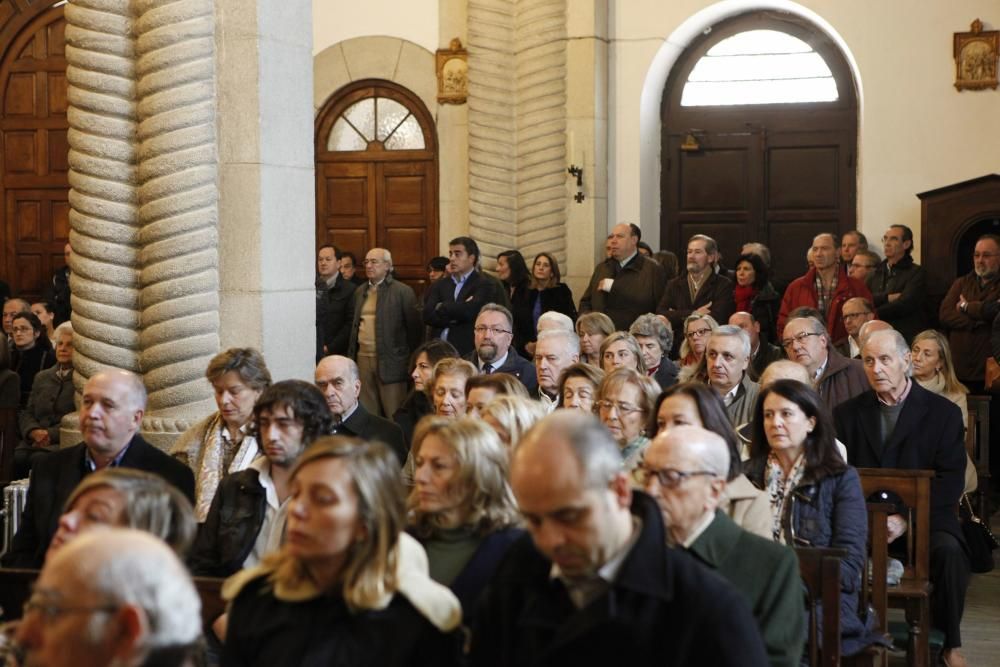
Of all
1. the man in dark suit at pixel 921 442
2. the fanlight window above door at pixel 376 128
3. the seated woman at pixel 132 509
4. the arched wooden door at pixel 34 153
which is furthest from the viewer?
the arched wooden door at pixel 34 153

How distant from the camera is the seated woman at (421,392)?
7277mm

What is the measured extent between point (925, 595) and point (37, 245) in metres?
9.79

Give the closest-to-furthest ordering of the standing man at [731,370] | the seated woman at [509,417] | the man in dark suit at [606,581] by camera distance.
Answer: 1. the man in dark suit at [606,581]
2. the seated woman at [509,417]
3. the standing man at [731,370]

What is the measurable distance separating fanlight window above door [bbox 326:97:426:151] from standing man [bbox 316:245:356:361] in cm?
Result: 169

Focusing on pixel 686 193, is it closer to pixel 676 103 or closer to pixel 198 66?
pixel 676 103

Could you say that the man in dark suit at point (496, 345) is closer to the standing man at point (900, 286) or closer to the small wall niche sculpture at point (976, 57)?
the standing man at point (900, 286)

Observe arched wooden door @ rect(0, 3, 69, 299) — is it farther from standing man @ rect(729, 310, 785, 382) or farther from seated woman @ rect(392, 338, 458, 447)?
standing man @ rect(729, 310, 785, 382)

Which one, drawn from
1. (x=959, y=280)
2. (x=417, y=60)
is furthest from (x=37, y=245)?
(x=959, y=280)

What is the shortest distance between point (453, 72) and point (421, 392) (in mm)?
5279

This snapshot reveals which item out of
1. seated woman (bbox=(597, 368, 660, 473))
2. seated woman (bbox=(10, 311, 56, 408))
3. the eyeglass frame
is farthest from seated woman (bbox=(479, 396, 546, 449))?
seated woman (bbox=(10, 311, 56, 408))

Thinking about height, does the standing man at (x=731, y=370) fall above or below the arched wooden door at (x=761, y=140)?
below

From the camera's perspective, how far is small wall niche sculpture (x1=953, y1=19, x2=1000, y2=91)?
11.0 meters

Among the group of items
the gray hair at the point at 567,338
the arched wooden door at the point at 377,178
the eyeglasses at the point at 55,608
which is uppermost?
the arched wooden door at the point at 377,178

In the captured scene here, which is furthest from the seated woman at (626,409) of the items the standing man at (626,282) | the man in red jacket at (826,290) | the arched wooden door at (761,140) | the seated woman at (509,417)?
the arched wooden door at (761,140)
